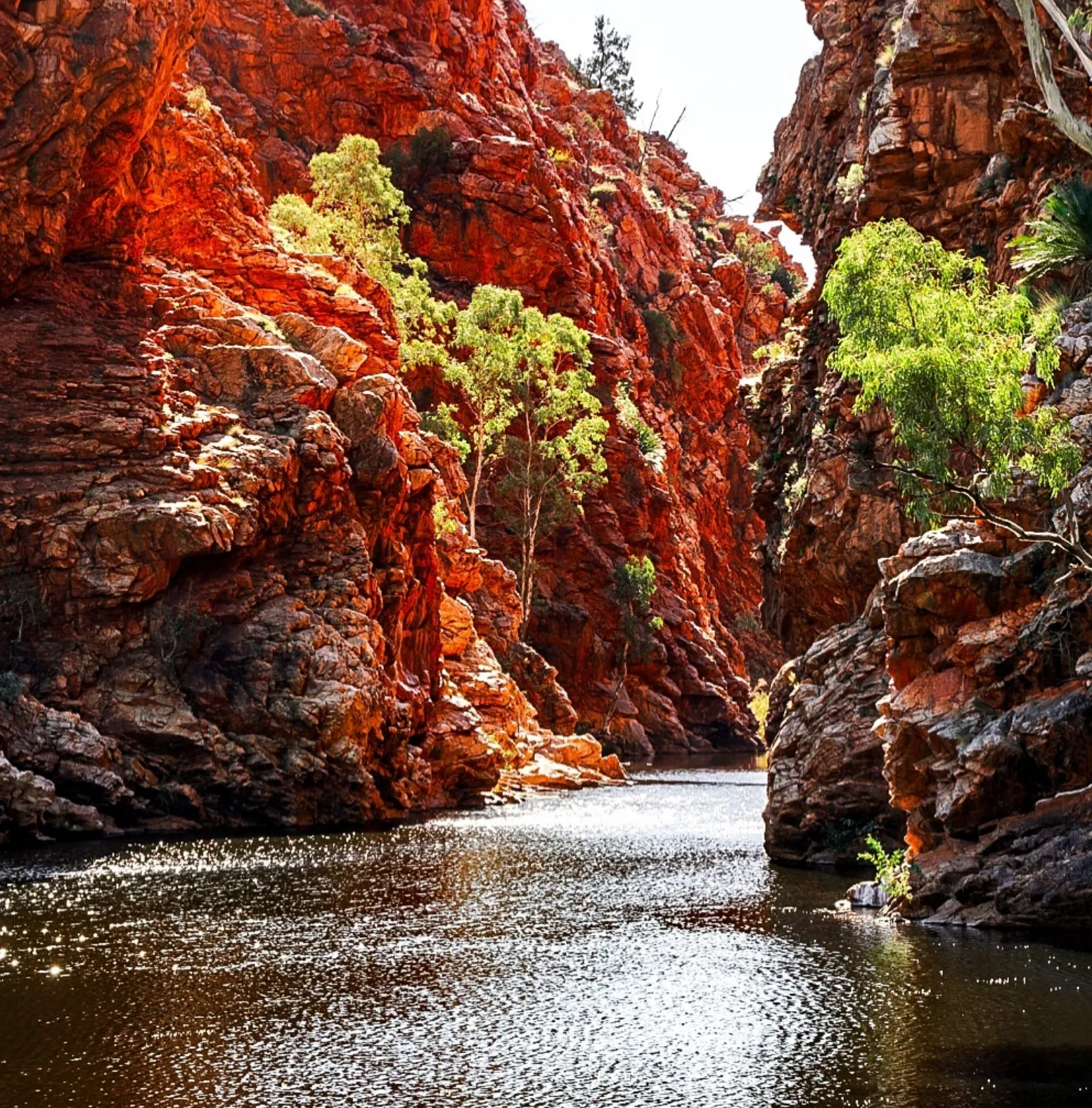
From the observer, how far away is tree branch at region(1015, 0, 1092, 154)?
1309 cm

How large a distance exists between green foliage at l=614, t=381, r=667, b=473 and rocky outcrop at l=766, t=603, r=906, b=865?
2072 inches

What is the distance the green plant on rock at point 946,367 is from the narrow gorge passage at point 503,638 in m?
0.09

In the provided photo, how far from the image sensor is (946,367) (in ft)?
57.3

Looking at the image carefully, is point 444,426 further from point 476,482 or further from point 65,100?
point 65,100

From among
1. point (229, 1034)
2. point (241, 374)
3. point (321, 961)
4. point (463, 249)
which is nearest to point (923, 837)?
point (321, 961)

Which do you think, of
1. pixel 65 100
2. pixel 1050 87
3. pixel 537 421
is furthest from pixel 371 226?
pixel 1050 87

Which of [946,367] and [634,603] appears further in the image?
[634,603]

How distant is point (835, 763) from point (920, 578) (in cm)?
642

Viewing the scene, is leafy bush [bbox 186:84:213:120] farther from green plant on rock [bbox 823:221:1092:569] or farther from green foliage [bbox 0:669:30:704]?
green plant on rock [bbox 823:221:1092:569]

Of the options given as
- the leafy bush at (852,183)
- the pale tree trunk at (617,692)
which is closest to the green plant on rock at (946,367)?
the leafy bush at (852,183)

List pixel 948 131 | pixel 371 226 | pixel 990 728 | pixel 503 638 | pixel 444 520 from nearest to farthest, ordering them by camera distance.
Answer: pixel 990 728
pixel 948 131
pixel 444 520
pixel 503 638
pixel 371 226

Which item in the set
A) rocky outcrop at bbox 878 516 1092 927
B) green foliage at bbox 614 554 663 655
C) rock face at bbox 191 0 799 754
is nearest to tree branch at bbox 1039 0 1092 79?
rocky outcrop at bbox 878 516 1092 927

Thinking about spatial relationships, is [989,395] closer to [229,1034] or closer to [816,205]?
[229,1034]

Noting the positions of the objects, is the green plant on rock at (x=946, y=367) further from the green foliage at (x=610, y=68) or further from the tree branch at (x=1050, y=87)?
the green foliage at (x=610, y=68)
